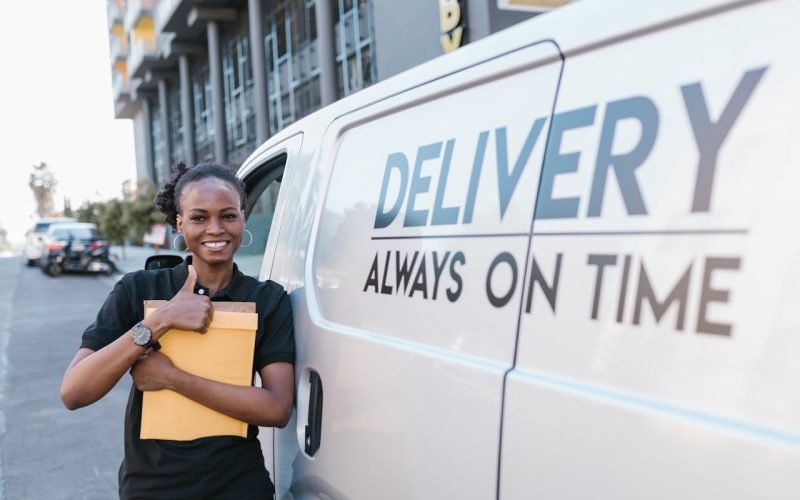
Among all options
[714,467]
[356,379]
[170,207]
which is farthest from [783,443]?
[170,207]

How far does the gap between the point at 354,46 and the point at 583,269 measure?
15942 mm

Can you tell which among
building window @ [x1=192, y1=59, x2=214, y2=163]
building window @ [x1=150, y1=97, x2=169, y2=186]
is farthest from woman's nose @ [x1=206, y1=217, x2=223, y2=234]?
building window @ [x1=150, y1=97, x2=169, y2=186]

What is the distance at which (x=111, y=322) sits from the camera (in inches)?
71.1

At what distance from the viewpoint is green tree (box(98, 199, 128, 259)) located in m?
24.3

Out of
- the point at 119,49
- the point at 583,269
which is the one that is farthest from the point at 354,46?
the point at 119,49

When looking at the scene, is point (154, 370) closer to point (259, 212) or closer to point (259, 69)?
point (259, 212)

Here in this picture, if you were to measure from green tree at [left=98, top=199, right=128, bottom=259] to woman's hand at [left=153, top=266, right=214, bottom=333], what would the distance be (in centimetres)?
2424

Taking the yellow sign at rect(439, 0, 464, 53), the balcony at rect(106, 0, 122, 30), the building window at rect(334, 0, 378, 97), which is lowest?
the yellow sign at rect(439, 0, 464, 53)

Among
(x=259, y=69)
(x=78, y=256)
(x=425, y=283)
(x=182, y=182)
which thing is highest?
(x=259, y=69)

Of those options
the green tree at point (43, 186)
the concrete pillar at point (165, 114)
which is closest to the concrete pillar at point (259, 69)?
the concrete pillar at point (165, 114)

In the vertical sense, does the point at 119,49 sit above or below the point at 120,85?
above

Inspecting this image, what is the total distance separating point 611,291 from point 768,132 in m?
0.33

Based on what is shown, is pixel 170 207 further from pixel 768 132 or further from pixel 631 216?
pixel 768 132

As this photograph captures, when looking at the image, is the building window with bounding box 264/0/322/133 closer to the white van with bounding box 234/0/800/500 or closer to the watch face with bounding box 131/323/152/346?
the watch face with bounding box 131/323/152/346
